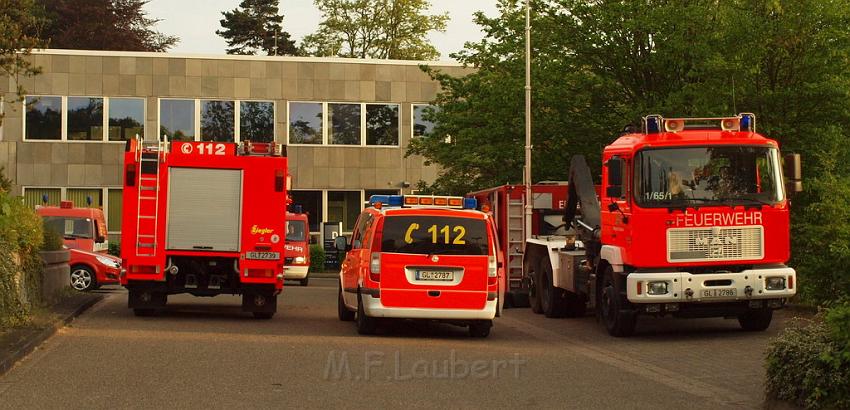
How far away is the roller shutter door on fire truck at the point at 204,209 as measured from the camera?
18.8m

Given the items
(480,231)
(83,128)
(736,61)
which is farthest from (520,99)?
(83,128)

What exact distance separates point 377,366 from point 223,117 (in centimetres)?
3739

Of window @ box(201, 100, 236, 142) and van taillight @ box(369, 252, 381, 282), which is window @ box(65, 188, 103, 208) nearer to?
window @ box(201, 100, 236, 142)

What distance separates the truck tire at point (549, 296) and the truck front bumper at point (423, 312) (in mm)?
4900

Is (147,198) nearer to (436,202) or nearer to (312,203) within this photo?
(436,202)

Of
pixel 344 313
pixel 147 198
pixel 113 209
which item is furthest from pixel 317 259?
pixel 147 198

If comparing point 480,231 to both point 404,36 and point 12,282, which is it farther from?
point 404,36

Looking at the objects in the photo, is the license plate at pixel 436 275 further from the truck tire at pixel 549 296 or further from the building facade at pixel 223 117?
the building facade at pixel 223 117

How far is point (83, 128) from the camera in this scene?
4831cm

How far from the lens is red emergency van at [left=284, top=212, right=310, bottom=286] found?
33.1m

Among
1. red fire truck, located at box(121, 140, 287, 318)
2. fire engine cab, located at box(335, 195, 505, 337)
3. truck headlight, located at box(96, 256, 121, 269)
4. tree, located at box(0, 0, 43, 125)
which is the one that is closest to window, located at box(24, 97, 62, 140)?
truck headlight, located at box(96, 256, 121, 269)

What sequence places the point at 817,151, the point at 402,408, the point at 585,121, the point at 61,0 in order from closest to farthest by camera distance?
the point at 402,408
the point at 817,151
the point at 585,121
the point at 61,0

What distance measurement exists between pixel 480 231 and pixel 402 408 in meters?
7.04

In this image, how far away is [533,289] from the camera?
75.1 ft
